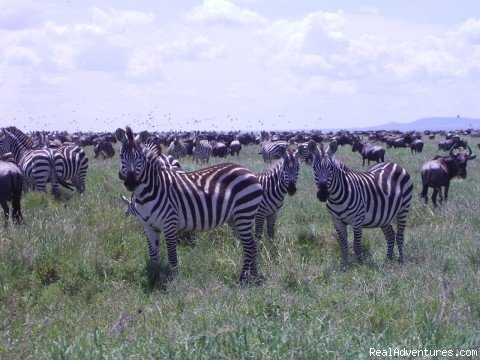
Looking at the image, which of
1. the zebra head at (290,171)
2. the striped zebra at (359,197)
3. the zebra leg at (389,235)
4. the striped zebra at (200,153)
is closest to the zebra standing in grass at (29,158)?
the zebra head at (290,171)

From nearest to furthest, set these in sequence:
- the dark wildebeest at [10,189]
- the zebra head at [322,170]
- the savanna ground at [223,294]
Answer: the savanna ground at [223,294], the zebra head at [322,170], the dark wildebeest at [10,189]

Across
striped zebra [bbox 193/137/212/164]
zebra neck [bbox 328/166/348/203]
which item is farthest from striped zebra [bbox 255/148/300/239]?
striped zebra [bbox 193/137/212/164]

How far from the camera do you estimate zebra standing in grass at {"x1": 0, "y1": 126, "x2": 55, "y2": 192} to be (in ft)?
50.0

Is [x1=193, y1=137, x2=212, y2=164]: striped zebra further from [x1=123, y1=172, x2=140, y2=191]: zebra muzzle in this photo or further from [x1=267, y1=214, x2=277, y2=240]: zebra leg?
[x1=123, y1=172, x2=140, y2=191]: zebra muzzle

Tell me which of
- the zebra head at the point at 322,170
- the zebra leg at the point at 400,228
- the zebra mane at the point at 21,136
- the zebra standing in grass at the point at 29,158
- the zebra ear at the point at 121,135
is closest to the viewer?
the zebra ear at the point at 121,135

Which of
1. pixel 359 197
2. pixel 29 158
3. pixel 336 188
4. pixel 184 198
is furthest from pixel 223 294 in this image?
pixel 29 158

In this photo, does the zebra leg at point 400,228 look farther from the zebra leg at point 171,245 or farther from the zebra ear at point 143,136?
the zebra ear at point 143,136

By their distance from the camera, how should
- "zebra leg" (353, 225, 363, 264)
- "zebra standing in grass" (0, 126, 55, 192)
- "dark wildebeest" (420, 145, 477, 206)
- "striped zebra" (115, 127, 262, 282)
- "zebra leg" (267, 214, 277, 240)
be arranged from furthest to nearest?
"dark wildebeest" (420, 145, 477, 206) → "zebra standing in grass" (0, 126, 55, 192) → "zebra leg" (267, 214, 277, 240) → "zebra leg" (353, 225, 363, 264) → "striped zebra" (115, 127, 262, 282)

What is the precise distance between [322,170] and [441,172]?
8030mm

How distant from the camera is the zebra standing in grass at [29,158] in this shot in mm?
15234

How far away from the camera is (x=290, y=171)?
35.8 feet

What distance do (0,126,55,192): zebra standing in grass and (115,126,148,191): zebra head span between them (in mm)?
7329

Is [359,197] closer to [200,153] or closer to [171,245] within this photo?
[171,245]

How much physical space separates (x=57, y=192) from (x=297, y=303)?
10.1 meters
